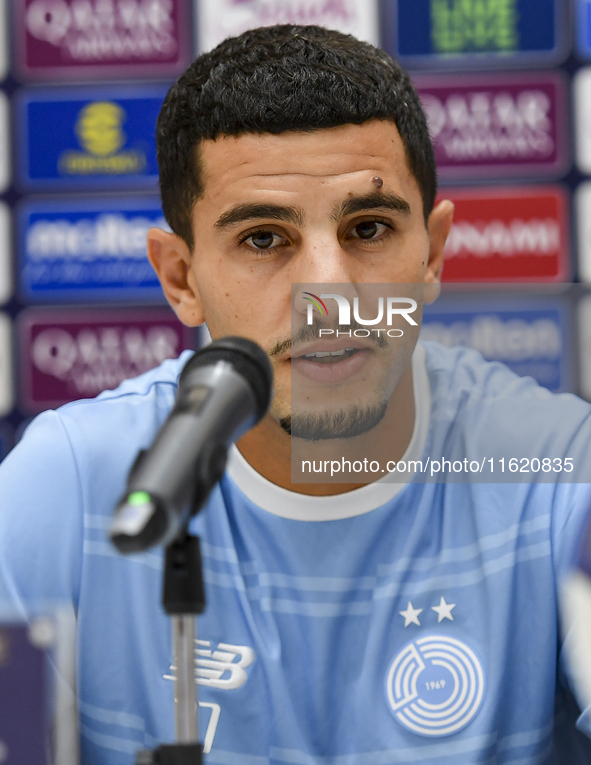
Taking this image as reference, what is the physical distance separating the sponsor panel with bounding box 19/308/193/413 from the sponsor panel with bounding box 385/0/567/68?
2.63 feet

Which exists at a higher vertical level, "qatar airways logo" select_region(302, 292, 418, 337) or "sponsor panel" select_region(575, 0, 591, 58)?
"sponsor panel" select_region(575, 0, 591, 58)

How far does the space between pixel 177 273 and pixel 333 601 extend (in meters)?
0.49

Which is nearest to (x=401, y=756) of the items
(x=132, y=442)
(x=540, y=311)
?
(x=132, y=442)

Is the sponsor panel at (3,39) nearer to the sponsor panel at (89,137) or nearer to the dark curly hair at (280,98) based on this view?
the sponsor panel at (89,137)

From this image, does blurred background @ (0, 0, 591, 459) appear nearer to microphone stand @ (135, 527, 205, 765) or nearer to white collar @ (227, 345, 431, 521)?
white collar @ (227, 345, 431, 521)

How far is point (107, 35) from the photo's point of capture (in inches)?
67.8

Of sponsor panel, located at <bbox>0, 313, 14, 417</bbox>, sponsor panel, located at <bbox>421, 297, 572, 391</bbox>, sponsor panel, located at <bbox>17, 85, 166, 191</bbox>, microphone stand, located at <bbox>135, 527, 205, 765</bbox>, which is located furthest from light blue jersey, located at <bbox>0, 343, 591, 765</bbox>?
sponsor panel, located at <bbox>17, 85, 166, 191</bbox>

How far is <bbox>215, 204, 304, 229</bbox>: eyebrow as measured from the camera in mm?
884

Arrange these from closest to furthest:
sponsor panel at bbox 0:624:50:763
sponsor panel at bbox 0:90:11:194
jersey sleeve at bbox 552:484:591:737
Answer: sponsor panel at bbox 0:624:50:763 → jersey sleeve at bbox 552:484:591:737 → sponsor panel at bbox 0:90:11:194

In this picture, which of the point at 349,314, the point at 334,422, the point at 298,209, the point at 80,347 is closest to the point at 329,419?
the point at 334,422

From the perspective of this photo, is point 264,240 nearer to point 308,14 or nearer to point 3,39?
point 308,14

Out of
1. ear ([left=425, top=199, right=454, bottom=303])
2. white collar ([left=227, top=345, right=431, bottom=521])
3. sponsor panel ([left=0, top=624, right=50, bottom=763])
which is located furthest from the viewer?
ear ([left=425, top=199, right=454, bottom=303])

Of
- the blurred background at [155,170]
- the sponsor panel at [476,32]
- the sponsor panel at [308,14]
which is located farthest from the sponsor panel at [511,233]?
the sponsor panel at [308,14]

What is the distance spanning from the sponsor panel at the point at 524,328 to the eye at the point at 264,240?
0.85m
